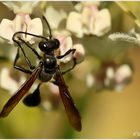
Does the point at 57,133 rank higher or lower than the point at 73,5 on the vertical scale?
lower

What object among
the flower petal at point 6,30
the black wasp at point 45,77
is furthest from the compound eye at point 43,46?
the flower petal at point 6,30

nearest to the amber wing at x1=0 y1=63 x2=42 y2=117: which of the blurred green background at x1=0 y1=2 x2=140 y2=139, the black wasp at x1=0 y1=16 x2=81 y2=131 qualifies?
the black wasp at x1=0 y1=16 x2=81 y2=131

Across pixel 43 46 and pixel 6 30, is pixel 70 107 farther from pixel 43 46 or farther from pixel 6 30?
pixel 6 30

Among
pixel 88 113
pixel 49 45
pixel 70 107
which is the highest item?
pixel 49 45

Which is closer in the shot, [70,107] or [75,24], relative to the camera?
[75,24]

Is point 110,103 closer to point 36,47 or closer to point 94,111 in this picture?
point 94,111

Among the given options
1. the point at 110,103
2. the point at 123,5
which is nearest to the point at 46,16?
the point at 123,5

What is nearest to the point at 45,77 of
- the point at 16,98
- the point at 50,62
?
the point at 50,62
